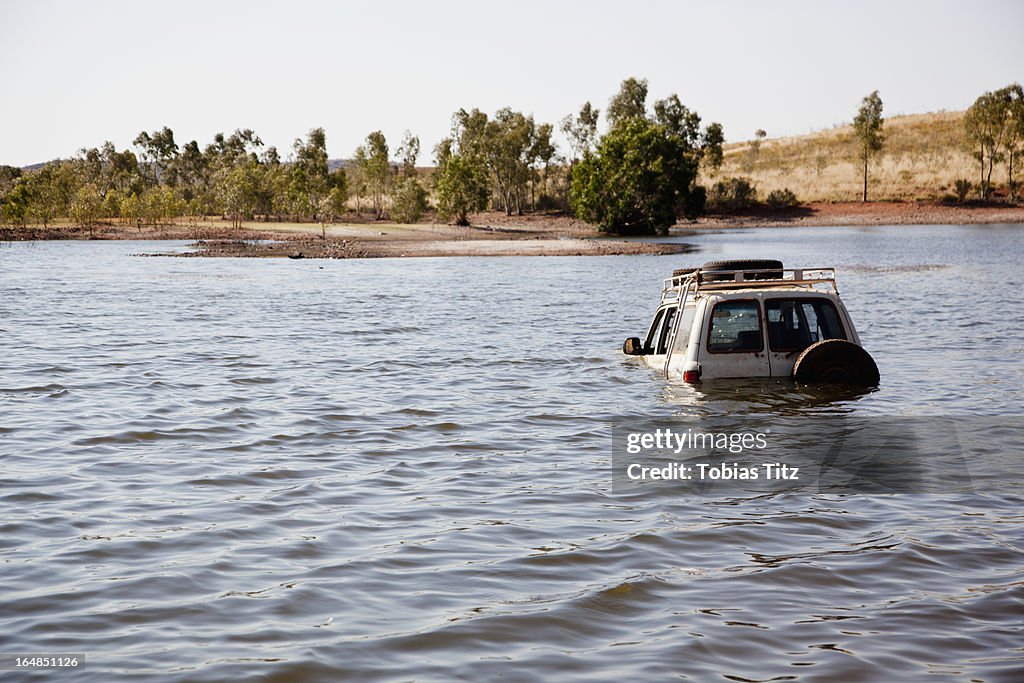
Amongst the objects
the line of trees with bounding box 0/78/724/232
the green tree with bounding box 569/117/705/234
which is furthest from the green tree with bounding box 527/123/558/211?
the green tree with bounding box 569/117/705/234

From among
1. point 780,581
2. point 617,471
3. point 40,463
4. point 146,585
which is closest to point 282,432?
point 40,463

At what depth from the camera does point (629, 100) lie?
122250 mm

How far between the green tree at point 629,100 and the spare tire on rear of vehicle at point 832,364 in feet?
369

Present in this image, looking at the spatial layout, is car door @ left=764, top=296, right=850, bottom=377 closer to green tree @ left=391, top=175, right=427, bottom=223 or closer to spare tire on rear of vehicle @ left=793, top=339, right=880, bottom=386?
spare tire on rear of vehicle @ left=793, top=339, right=880, bottom=386

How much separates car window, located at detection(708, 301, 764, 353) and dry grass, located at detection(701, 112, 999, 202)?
4150 inches

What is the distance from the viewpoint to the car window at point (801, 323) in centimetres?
1222

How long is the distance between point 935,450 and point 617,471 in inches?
138

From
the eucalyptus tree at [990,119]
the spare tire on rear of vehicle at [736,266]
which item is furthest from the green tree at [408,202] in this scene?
the spare tire on rear of vehicle at [736,266]

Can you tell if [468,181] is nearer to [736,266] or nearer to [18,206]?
[18,206]

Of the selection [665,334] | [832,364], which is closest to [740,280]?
[832,364]

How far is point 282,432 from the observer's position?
11797mm

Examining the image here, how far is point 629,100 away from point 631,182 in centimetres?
4458

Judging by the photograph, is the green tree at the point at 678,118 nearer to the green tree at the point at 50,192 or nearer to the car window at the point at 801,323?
the green tree at the point at 50,192

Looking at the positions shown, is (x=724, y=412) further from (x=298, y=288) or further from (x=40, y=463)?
(x=298, y=288)
